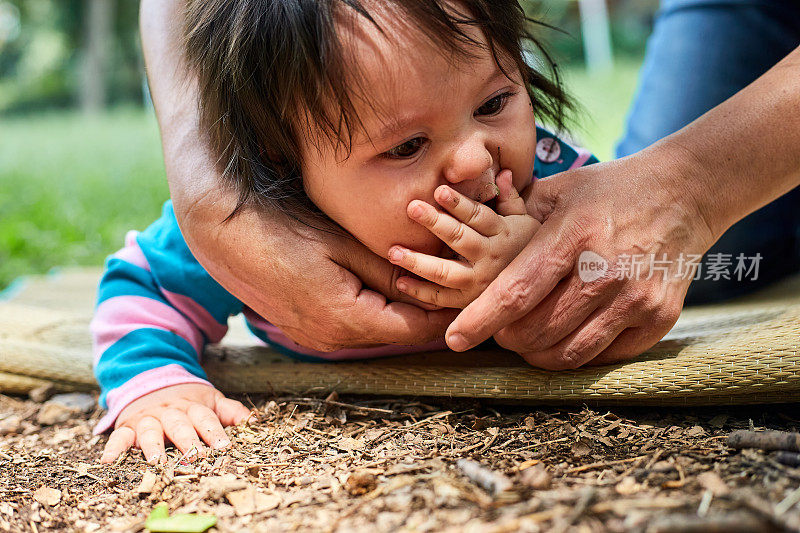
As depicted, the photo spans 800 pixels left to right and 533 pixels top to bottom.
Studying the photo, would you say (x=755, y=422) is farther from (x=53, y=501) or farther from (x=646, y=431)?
(x=53, y=501)

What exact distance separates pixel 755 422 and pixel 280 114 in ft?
3.97

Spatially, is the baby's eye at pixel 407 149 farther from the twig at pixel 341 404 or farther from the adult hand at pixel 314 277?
the twig at pixel 341 404

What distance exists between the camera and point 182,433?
1.67 metres

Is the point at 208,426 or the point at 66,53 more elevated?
the point at 66,53

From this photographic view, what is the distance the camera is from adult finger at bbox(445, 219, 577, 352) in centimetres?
145

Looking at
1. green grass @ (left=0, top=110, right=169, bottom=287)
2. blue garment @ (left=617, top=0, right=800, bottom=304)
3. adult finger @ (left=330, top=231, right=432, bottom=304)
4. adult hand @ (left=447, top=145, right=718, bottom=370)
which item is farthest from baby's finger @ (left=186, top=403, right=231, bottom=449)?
green grass @ (left=0, top=110, right=169, bottom=287)

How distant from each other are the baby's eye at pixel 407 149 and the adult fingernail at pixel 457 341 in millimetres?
384

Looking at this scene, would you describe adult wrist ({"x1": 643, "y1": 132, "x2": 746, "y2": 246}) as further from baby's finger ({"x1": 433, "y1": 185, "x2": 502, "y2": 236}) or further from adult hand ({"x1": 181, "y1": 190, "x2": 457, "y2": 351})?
adult hand ({"x1": 181, "y1": 190, "x2": 457, "y2": 351})

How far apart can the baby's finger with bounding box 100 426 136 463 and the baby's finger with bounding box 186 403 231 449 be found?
0.14 metres

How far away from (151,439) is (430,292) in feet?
2.39

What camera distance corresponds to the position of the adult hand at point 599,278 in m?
1.46

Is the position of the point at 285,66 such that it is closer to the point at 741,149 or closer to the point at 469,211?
the point at 469,211

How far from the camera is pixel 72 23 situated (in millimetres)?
22750

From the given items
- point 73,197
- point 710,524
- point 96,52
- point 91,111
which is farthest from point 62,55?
point 710,524
